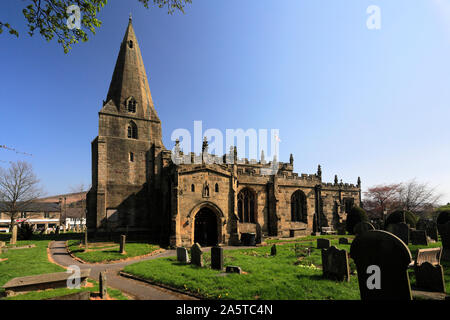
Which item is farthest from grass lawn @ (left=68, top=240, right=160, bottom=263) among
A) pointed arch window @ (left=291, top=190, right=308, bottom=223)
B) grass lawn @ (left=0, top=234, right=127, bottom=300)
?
pointed arch window @ (left=291, top=190, right=308, bottom=223)

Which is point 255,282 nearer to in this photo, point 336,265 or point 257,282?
point 257,282

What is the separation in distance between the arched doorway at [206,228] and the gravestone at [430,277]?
14870 mm

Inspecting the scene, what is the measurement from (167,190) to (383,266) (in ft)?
62.3

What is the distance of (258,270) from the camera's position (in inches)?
→ 400

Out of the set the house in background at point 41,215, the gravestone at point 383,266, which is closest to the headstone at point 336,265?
the gravestone at point 383,266

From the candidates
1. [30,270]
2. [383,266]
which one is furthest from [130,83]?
[383,266]

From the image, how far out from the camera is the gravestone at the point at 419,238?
16672 mm

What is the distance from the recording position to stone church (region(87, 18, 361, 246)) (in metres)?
20.1

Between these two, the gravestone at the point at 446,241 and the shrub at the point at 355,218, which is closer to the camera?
the gravestone at the point at 446,241

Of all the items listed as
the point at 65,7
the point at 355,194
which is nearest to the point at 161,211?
the point at 65,7

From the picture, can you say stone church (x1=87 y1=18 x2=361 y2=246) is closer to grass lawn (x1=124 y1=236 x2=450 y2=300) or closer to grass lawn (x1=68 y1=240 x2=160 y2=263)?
grass lawn (x1=68 y1=240 x2=160 y2=263)

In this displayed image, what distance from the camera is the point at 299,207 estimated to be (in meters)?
28.5

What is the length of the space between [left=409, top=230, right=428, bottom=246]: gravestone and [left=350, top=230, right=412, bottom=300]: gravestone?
15864 mm

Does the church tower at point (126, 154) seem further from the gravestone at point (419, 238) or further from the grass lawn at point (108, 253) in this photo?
the gravestone at point (419, 238)
